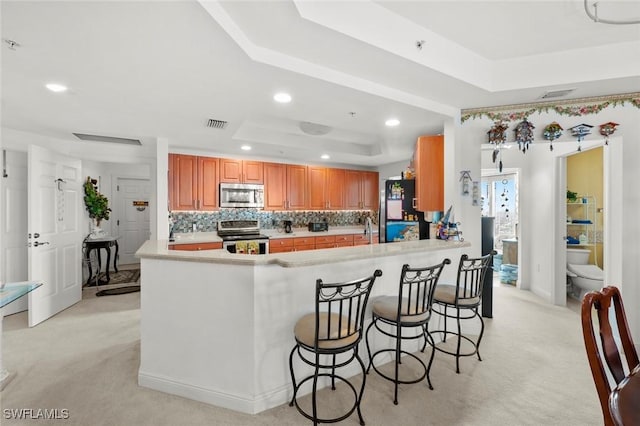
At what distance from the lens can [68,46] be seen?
1765 mm

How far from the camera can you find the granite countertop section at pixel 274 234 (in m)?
4.33

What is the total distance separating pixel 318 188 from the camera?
5.78 meters

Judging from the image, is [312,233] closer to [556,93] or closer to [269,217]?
[269,217]

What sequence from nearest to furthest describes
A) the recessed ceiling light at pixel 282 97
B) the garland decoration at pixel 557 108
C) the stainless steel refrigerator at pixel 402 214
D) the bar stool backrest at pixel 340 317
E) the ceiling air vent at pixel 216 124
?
the bar stool backrest at pixel 340 317 < the recessed ceiling light at pixel 282 97 < the garland decoration at pixel 557 108 < the ceiling air vent at pixel 216 124 < the stainless steel refrigerator at pixel 402 214

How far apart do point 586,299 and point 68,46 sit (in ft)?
9.46

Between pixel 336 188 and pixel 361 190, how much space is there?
618 mm

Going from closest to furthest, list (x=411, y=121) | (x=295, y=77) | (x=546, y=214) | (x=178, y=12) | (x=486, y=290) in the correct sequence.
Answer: (x=178, y=12) → (x=295, y=77) → (x=411, y=121) → (x=486, y=290) → (x=546, y=214)

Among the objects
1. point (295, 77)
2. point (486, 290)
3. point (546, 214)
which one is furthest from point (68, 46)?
point (546, 214)

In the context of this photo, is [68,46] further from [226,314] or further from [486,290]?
[486,290]

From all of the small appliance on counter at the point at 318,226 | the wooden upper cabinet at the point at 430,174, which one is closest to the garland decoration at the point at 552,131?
the wooden upper cabinet at the point at 430,174

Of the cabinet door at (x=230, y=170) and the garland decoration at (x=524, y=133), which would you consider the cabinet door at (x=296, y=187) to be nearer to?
the cabinet door at (x=230, y=170)

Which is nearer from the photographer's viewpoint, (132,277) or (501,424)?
(501,424)

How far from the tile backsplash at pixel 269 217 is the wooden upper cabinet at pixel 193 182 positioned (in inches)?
10.3

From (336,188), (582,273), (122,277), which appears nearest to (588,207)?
(582,273)
